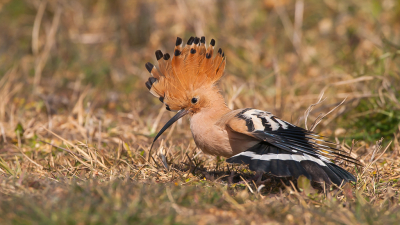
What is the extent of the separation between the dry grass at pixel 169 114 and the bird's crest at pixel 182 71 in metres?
0.44

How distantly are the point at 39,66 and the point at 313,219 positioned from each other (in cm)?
431

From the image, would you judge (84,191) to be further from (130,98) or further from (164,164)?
(130,98)

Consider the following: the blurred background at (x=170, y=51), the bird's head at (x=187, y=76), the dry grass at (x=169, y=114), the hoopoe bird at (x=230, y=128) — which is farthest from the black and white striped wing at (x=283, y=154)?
the blurred background at (x=170, y=51)

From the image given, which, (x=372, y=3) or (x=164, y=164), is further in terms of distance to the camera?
(x=372, y=3)

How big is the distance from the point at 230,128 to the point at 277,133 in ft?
1.04

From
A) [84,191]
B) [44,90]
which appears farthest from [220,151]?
[44,90]

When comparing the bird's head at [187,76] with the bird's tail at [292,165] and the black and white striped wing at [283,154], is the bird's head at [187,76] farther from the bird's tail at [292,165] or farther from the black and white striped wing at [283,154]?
the bird's tail at [292,165]

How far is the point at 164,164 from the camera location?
302 cm

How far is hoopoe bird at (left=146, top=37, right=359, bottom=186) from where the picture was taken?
2.51 m

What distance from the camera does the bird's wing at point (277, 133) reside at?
2.65m

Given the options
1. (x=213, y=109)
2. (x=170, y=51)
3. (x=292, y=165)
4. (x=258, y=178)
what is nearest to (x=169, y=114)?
(x=213, y=109)

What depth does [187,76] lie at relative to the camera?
318 centimetres

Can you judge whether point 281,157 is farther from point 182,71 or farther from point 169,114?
point 169,114

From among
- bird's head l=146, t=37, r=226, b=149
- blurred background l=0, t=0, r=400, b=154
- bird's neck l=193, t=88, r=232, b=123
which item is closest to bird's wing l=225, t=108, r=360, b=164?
bird's neck l=193, t=88, r=232, b=123
